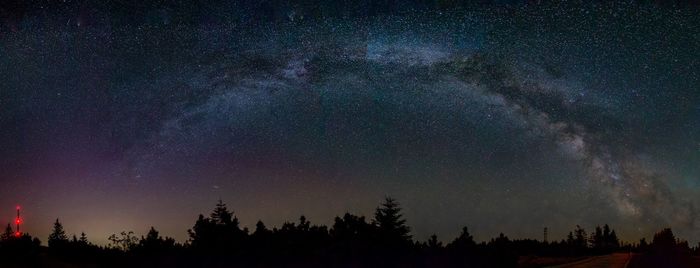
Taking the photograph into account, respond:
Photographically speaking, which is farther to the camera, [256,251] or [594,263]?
[256,251]

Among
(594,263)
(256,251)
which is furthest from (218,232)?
(594,263)

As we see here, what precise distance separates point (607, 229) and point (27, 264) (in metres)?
112

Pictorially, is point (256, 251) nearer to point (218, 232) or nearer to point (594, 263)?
point (218, 232)

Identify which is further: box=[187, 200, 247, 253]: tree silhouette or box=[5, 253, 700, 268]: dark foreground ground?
box=[187, 200, 247, 253]: tree silhouette

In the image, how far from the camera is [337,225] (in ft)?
174

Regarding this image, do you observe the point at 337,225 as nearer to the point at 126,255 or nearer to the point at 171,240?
the point at 171,240

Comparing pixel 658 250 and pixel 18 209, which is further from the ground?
pixel 18 209

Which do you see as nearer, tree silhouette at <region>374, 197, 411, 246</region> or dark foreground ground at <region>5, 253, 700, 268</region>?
dark foreground ground at <region>5, 253, 700, 268</region>

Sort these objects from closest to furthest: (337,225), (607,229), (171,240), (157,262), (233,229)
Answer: (157,262)
(171,240)
(233,229)
(337,225)
(607,229)

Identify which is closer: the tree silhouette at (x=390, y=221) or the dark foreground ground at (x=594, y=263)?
the dark foreground ground at (x=594, y=263)

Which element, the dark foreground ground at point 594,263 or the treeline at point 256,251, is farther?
the treeline at point 256,251

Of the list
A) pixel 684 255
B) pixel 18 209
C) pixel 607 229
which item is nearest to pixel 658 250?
pixel 684 255

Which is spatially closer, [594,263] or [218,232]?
[594,263]

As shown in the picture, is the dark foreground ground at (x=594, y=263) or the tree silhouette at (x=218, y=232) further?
the tree silhouette at (x=218, y=232)
